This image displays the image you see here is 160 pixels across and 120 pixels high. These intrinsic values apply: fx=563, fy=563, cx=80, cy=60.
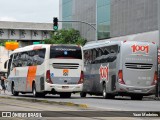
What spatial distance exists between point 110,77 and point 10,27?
225 feet

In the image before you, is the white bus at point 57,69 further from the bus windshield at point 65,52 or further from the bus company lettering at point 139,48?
the bus company lettering at point 139,48

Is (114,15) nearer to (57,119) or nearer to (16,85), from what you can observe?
(16,85)

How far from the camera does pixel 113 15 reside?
2557 inches

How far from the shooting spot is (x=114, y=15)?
64.6 meters

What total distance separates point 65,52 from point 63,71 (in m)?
1.19

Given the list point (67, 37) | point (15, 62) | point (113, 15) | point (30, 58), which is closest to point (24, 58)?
Answer: point (30, 58)

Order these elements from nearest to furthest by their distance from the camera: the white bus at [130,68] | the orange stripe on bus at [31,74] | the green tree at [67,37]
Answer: the white bus at [130,68] < the orange stripe on bus at [31,74] < the green tree at [67,37]

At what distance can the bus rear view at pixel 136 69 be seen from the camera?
1321 inches

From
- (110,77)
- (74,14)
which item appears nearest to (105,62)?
(110,77)

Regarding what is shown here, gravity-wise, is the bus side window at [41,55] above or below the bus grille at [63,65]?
above

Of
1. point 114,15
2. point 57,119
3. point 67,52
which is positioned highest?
point 114,15

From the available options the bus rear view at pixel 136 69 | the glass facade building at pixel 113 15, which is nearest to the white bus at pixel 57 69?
the bus rear view at pixel 136 69

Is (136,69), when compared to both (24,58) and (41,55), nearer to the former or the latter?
(41,55)

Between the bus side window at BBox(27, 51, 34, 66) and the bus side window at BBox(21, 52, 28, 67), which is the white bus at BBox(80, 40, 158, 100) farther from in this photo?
the bus side window at BBox(21, 52, 28, 67)
